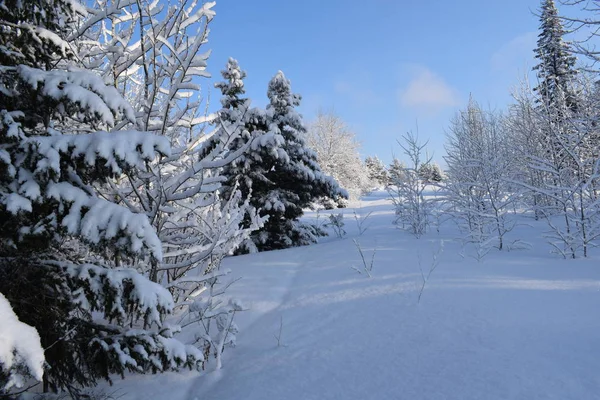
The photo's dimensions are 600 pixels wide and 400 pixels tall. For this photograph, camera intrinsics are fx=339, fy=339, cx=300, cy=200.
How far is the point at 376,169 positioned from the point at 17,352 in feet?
201

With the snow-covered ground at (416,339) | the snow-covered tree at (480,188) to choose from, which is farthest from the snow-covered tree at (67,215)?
the snow-covered tree at (480,188)

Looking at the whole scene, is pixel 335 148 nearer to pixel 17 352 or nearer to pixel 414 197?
pixel 414 197

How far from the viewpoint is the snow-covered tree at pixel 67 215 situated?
6.31 feet

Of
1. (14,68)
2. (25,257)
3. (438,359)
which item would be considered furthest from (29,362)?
(438,359)

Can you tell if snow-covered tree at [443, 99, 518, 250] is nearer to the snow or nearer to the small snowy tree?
the small snowy tree

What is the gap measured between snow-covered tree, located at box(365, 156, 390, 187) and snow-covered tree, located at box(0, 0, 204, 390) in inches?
2130

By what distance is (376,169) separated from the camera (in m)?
60.3

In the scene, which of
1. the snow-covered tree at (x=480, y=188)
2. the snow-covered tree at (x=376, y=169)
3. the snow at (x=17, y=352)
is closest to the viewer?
the snow at (x=17, y=352)

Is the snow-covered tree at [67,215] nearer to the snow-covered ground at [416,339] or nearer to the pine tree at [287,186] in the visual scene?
the snow-covered ground at [416,339]

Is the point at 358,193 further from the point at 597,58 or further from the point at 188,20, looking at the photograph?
the point at 188,20

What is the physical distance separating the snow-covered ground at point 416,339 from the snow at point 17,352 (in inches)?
72.4

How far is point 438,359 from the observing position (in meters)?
2.92

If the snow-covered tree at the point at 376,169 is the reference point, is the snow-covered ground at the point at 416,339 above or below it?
below

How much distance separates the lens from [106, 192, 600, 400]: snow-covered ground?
259 cm
